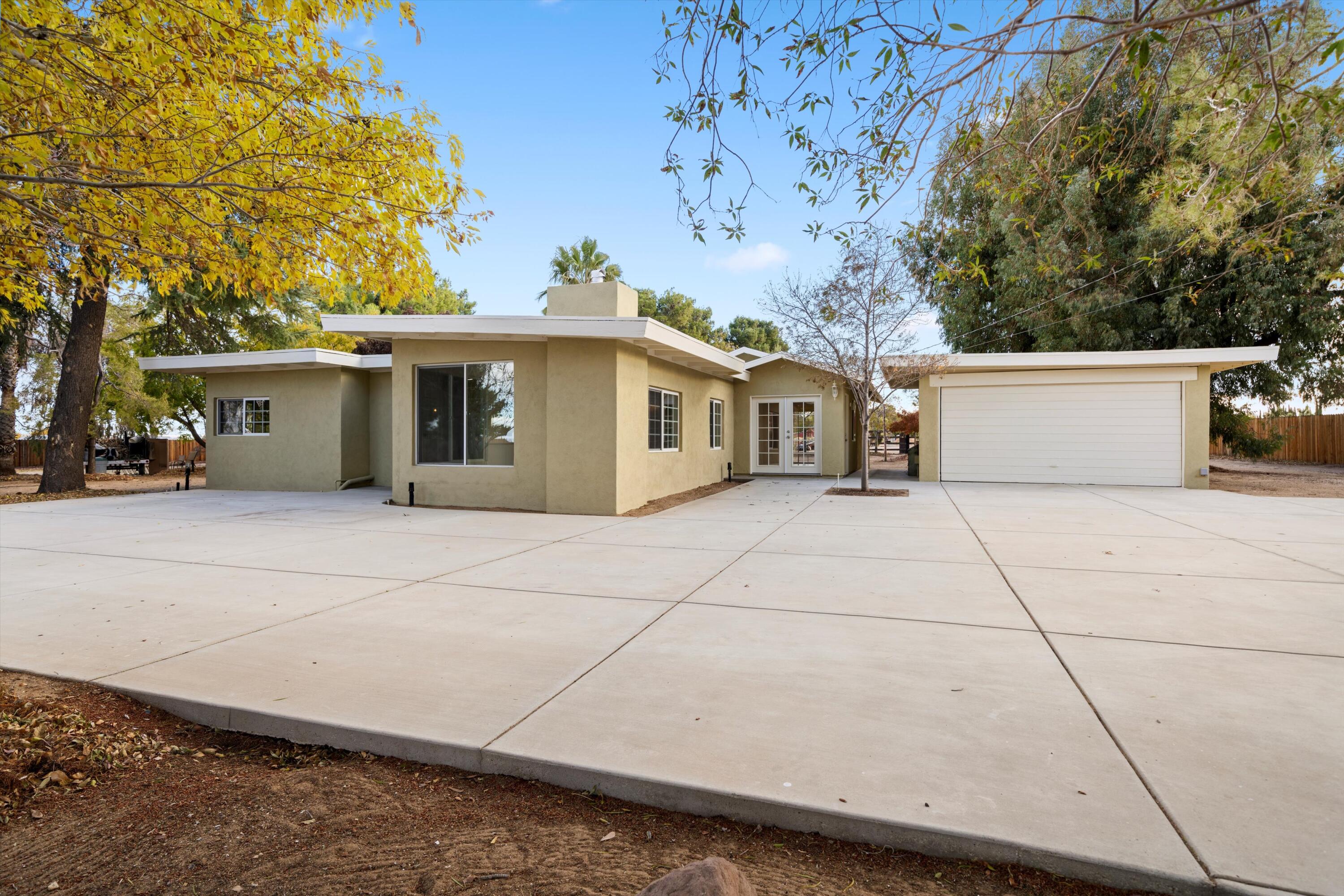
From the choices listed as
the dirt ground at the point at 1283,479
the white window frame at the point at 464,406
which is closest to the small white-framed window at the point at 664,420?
the white window frame at the point at 464,406

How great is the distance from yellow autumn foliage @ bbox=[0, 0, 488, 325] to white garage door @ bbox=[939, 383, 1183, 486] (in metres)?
14.0

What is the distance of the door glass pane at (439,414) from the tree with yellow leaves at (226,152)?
6.39m

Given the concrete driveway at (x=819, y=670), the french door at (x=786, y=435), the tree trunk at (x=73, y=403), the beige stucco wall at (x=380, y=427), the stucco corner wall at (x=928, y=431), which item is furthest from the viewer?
the french door at (x=786, y=435)

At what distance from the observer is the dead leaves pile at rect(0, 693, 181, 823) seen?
8.38ft

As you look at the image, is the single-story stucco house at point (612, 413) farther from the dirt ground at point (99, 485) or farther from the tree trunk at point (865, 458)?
the tree trunk at point (865, 458)

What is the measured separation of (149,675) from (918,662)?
4089mm

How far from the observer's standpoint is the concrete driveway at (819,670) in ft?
7.51

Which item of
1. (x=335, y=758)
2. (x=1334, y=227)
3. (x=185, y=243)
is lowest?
(x=335, y=758)

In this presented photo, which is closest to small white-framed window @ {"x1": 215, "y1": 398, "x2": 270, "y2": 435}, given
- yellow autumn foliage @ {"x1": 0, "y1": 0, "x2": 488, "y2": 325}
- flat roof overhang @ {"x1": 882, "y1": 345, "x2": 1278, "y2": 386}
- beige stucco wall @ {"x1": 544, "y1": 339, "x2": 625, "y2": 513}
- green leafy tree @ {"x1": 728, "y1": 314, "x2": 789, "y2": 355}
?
beige stucco wall @ {"x1": 544, "y1": 339, "x2": 625, "y2": 513}

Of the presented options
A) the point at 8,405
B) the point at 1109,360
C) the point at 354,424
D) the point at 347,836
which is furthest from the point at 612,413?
the point at 8,405

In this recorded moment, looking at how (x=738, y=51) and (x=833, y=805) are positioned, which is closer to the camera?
(x=833, y=805)

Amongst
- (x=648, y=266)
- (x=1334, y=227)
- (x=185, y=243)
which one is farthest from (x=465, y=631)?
(x=1334, y=227)

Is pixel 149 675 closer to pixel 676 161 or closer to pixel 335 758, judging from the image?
pixel 335 758

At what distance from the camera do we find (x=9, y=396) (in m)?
19.0
